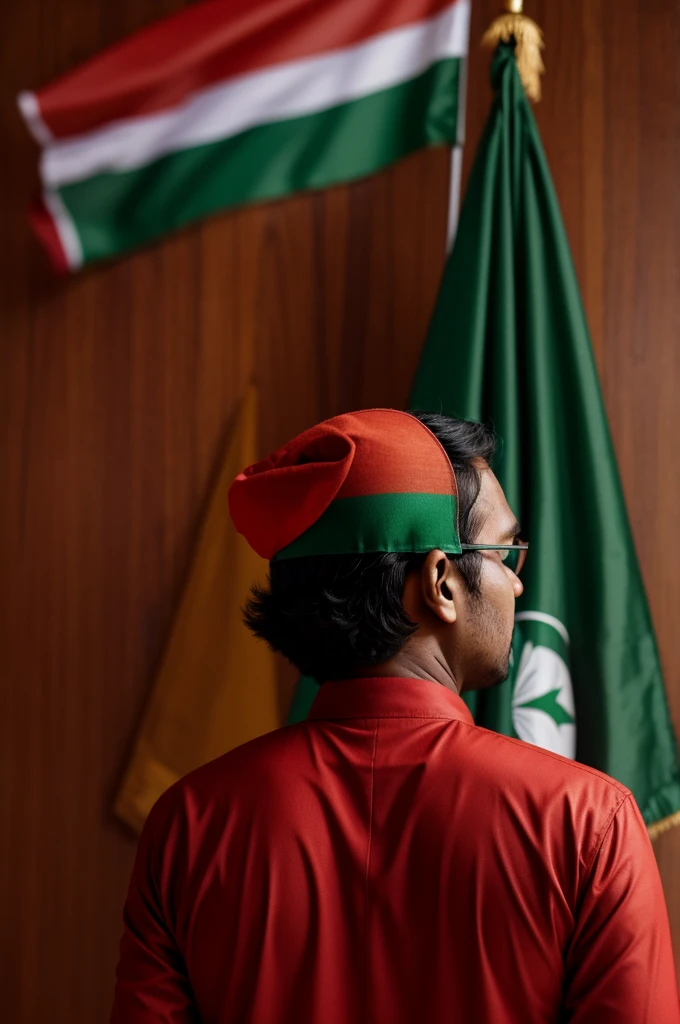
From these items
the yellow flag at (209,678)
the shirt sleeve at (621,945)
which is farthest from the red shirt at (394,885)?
the yellow flag at (209,678)

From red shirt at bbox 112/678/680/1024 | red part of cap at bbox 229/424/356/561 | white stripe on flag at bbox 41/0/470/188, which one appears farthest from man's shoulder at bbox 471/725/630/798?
white stripe on flag at bbox 41/0/470/188

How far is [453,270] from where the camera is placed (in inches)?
54.4

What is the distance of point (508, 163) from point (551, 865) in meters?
1.01

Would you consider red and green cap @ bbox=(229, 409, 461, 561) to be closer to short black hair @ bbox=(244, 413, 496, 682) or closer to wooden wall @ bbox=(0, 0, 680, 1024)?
short black hair @ bbox=(244, 413, 496, 682)

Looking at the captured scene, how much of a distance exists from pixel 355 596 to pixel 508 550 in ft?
0.53

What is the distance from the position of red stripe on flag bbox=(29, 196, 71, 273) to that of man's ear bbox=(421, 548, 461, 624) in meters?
1.04

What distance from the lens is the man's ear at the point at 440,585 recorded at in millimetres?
843

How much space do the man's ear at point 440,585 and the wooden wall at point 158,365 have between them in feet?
2.31

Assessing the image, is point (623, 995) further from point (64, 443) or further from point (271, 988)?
point (64, 443)

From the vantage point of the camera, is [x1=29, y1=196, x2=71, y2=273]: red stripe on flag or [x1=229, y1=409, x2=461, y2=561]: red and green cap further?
[x1=29, y1=196, x2=71, y2=273]: red stripe on flag

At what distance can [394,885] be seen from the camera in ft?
2.52

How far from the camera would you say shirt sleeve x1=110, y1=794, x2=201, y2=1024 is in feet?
2.75

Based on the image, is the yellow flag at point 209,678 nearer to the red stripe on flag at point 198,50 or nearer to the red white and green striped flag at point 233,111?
the red white and green striped flag at point 233,111

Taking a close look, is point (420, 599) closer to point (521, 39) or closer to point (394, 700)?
point (394, 700)
